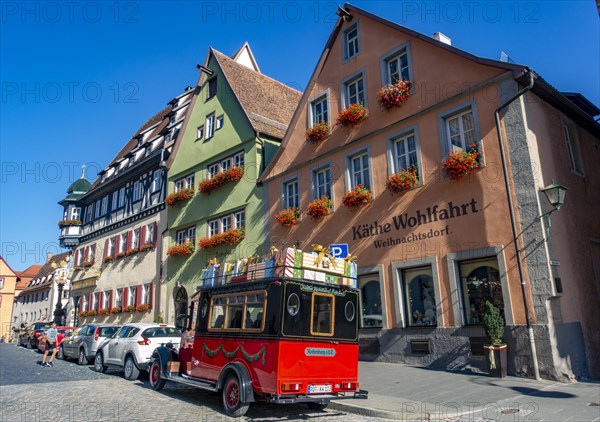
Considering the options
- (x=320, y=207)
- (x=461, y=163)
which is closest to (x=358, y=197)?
(x=320, y=207)

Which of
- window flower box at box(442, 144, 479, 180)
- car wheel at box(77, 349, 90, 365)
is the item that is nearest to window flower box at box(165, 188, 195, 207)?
car wheel at box(77, 349, 90, 365)

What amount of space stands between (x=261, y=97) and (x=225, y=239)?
834 centimetres

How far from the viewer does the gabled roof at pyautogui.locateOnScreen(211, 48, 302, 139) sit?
2261 cm

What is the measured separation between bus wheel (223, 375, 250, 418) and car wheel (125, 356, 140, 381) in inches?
213

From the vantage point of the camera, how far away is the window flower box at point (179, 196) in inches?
977

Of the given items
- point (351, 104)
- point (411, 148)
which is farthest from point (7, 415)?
point (351, 104)

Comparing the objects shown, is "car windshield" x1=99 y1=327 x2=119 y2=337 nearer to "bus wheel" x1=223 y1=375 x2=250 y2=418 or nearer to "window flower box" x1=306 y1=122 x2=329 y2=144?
"window flower box" x1=306 y1=122 x2=329 y2=144

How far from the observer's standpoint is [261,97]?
25141mm

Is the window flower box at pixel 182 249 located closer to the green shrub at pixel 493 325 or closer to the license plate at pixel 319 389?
the green shrub at pixel 493 325

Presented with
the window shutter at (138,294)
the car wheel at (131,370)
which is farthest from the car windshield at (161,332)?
the window shutter at (138,294)

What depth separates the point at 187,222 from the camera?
24.8 meters

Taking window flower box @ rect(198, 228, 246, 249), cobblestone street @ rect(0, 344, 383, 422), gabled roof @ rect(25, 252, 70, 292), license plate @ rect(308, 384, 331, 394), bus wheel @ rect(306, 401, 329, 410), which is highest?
gabled roof @ rect(25, 252, 70, 292)

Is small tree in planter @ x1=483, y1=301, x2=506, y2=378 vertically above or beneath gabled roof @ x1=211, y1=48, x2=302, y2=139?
beneath

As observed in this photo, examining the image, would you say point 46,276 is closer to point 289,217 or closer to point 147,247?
point 147,247
